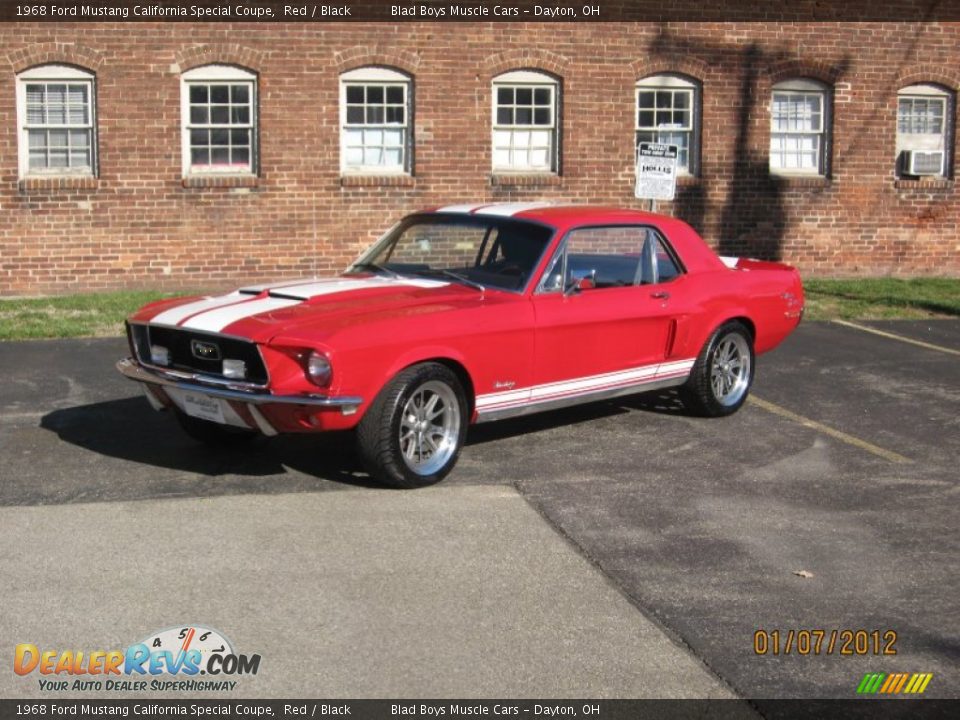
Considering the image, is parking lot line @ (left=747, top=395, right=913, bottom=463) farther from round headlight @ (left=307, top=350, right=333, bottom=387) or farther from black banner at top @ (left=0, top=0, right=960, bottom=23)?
black banner at top @ (left=0, top=0, right=960, bottom=23)

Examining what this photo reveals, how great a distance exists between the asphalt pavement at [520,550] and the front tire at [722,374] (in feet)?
0.71

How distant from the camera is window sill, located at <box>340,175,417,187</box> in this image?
57.5 ft

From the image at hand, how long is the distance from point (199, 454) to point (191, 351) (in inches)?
39.9

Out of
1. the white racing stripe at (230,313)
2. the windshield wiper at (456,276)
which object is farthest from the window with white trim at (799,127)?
the white racing stripe at (230,313)

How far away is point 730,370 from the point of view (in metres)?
9.59

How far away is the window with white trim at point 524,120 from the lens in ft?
58.7

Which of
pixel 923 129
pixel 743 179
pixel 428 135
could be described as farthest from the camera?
pixel 923 129

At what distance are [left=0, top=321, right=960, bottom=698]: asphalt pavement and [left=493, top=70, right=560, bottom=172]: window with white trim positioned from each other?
29.1 feet

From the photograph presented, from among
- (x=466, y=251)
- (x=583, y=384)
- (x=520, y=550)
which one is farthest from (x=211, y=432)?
(x=520, y=550)

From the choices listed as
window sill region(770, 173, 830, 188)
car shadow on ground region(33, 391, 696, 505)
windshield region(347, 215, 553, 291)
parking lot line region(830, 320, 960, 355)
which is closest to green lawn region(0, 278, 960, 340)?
parking lot line region(830, 320, 960, 355)

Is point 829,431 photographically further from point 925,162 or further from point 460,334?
point 925,162

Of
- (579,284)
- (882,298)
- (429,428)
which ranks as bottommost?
(429,428)

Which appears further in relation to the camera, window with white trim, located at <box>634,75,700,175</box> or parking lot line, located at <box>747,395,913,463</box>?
window with white trim, located at <box>634,75,700,175</box>

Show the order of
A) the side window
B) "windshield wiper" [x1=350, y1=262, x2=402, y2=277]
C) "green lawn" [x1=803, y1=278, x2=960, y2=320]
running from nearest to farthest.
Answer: the side window < "windshield wiper" [x1=350, y1=262, x2=402, y2=277] < "green lawn" [x1=803, y1=278, x2=960, y2=320]
